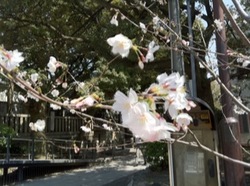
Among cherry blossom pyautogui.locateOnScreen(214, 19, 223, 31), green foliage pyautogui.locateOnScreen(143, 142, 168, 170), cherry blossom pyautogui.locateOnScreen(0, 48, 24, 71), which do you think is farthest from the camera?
green foliage pyautogui.locateOnScreen(143, 142, 168, 170)

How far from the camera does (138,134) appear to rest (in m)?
1.30

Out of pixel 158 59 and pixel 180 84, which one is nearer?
pixel 180 84

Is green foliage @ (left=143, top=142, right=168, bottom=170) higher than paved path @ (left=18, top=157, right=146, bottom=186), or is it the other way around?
green foliage @ (left=143, top=142, right=168, bottom=170)

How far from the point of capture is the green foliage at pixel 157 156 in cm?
1159

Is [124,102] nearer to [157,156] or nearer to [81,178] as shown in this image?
[157,156]

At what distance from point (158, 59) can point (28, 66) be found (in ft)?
22.1

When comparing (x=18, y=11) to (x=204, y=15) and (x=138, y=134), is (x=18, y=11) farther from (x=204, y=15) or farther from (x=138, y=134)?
(x=138, y=134)

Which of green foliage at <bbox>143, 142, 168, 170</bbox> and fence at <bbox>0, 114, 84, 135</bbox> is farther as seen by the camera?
fence at <bbox>0, 114, 84, 135</bbox>

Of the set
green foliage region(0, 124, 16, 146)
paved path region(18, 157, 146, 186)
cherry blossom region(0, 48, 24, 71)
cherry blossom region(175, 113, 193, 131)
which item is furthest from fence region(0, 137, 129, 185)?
cherry blossom region(0, 48, 24, 71)

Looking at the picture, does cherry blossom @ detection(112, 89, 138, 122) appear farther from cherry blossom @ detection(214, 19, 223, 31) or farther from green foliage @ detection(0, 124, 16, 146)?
green foliage @ detection(0, 124, 16, 146)

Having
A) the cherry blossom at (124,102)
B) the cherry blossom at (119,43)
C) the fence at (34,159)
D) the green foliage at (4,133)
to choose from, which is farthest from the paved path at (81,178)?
the cherry blossom at (124,102)

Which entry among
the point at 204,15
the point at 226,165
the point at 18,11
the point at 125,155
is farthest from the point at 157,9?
the point at 125,155

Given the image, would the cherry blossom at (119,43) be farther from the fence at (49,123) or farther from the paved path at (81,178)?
the fence at (49,123)

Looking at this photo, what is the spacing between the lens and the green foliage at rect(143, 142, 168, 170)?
456 inches
